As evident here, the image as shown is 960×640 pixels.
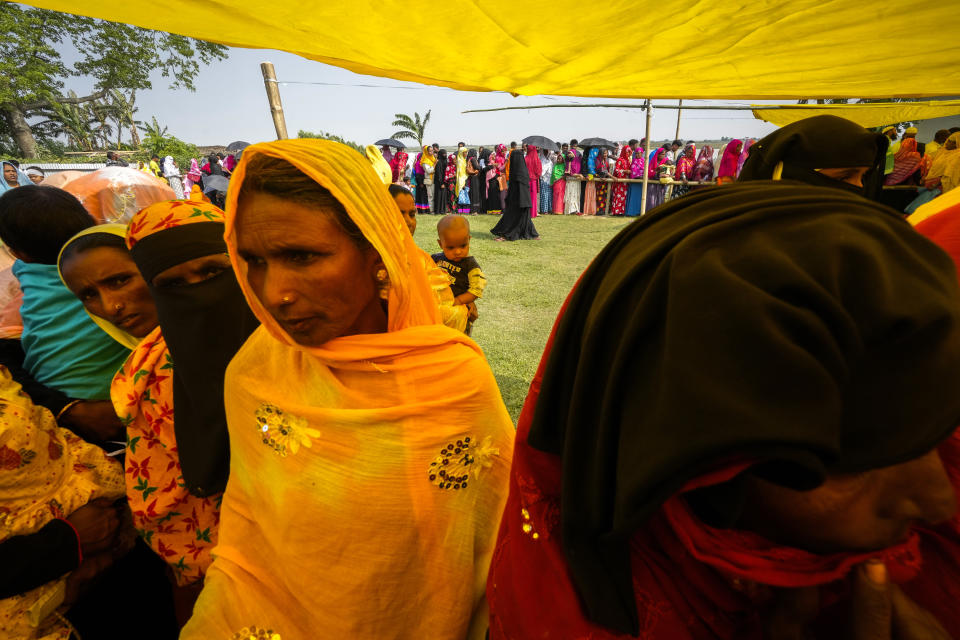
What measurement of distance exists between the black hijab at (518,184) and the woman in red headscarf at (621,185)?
203 inches

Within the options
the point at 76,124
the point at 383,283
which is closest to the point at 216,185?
the point at 383,283

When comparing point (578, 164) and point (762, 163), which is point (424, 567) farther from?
point (578, 164)

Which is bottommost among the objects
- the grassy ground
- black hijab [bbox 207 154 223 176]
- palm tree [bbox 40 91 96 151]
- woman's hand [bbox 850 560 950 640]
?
the grassy ground

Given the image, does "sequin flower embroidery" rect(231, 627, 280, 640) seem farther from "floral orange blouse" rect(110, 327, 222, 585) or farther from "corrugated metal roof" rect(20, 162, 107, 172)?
"corrugated metal roof" rect(20, 162, 107, 172)

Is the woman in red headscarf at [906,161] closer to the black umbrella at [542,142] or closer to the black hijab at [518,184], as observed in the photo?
the black hijab at [518,184]

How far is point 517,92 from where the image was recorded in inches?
89.5

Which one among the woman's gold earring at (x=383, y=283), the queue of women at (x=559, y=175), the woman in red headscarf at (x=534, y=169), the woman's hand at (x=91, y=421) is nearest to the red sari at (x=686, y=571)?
the woman's gold earring at (x=383, y=283)

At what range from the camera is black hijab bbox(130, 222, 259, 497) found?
4.86 feet

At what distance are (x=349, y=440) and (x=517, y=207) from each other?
10.9 m

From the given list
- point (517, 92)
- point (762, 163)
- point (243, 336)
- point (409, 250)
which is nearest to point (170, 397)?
point (243, 336)

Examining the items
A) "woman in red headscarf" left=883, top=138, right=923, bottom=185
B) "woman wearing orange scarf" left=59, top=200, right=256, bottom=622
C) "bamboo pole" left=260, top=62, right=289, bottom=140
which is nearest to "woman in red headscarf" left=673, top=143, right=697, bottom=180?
"woman in red headscarf" left=883, top=138, right=923, bottom=185

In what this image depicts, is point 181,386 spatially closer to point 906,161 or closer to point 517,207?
point 517,207

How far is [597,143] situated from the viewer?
16078mm

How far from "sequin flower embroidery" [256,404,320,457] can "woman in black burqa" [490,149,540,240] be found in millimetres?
10652
